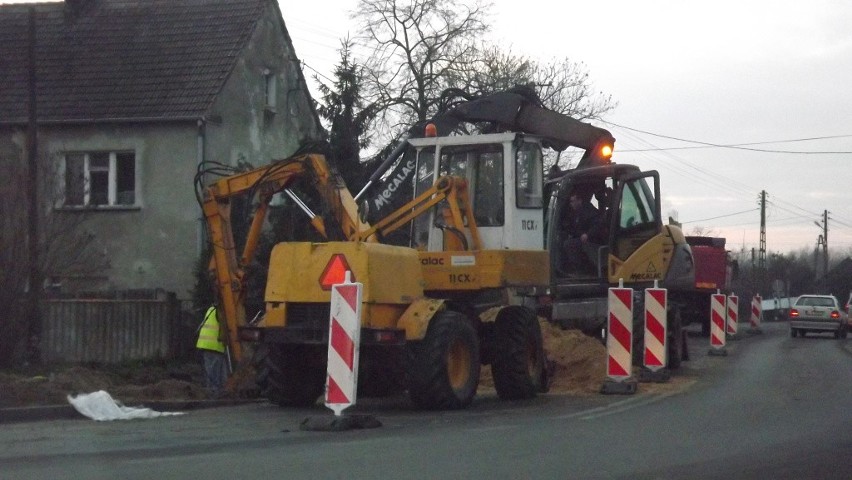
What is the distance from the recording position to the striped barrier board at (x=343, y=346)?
1128 cm

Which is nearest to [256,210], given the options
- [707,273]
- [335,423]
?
[335,423]

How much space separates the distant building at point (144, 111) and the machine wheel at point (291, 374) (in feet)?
45.5

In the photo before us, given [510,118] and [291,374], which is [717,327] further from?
[291,374]

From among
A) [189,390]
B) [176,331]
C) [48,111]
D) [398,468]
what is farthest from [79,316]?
[398,468]

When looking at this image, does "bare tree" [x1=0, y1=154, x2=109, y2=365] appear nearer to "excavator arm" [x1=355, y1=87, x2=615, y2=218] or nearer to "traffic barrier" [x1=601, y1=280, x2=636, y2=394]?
"excavator arm" [x1=355, y1=87, x2=615, y2=218]

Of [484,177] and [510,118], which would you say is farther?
[510,118]

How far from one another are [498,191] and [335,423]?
478cm

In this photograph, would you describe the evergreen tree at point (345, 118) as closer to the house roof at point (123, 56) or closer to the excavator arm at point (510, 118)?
the house roof at point (123, 56)

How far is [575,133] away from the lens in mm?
17844

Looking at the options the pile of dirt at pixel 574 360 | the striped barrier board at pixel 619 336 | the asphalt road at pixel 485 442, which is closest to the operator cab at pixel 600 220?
the pile of dirt at pixel 574 360

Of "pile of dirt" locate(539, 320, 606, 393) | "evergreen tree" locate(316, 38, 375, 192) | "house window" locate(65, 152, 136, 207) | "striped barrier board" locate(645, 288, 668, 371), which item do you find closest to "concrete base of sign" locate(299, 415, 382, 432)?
"pile of dirt" locate(539, 320, 606, 393)

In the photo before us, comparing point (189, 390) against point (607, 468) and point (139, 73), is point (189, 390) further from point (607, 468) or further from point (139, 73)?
point (139, 73)

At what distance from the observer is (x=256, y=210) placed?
14.7 m

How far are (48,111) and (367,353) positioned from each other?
18.7 metres
